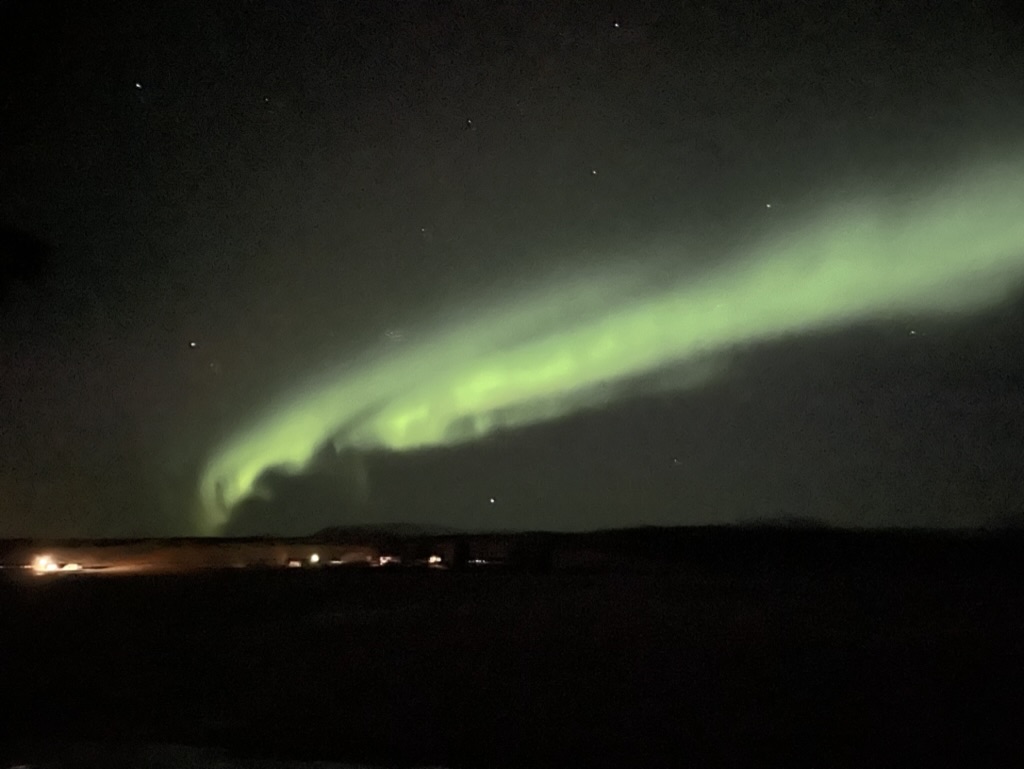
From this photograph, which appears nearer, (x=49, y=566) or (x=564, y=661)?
(x=564, y=661)

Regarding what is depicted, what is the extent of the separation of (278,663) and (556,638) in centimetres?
44

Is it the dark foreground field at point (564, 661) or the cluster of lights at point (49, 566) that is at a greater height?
the cluster of lights at point (49, 566)

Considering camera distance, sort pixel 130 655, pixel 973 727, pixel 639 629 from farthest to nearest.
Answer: pixel 130 655, pixel 639 629, pixel 973 727

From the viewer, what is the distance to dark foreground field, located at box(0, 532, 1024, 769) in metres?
1.03

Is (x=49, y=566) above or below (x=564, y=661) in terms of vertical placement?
above

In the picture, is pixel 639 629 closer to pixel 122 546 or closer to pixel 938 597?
pixel 938 597

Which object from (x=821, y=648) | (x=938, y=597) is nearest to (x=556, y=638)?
(x=821, y=648)

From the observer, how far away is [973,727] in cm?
101

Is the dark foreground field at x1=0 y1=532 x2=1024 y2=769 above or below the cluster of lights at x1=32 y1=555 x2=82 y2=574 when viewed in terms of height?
below

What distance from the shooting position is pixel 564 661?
114 centimetres

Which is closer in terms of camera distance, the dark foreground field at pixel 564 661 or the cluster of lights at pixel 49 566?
the dark foreground field at pixel 564 661

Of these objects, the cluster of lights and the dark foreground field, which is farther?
the cluster of lights

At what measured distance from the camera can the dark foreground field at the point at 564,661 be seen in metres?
1.03

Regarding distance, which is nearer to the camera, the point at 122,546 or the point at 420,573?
the point at 420,573
